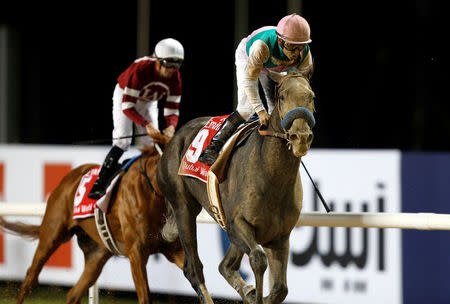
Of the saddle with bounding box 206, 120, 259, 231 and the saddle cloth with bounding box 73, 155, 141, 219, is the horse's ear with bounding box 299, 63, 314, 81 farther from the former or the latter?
the saddle cloth with bounding box 73, 155, 141, 219

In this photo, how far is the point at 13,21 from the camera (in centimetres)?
1107

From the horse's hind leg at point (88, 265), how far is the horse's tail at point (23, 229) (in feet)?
1.30

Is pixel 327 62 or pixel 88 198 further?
pixel 327 62

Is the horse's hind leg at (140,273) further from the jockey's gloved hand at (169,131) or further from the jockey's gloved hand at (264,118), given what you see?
the jockey's gloved hand at (264,118)

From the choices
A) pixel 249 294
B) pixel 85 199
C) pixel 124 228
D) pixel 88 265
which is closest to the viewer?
pixel 249 294

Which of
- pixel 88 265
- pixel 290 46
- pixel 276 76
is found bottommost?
pixel 88 265

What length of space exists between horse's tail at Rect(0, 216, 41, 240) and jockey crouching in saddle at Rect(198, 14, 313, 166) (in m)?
2.23

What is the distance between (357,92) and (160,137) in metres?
4.58

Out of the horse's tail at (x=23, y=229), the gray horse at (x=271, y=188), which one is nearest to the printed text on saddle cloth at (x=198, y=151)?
the gray horse at (x=271, y=188)

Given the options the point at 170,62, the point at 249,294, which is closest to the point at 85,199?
the point at 170,62

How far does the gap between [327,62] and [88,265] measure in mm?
4544

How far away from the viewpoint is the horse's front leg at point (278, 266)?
4.41 m

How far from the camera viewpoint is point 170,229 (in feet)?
17.3

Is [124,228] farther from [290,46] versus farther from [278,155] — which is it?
[290,46]
